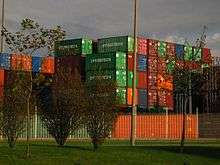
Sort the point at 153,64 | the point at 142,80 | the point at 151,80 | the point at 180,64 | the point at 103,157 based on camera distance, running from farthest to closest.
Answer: the point at 151,80
the point at 142,80
the point at 153,64
the point at 180,64
the point at 103,157

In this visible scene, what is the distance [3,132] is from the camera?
26.4 m

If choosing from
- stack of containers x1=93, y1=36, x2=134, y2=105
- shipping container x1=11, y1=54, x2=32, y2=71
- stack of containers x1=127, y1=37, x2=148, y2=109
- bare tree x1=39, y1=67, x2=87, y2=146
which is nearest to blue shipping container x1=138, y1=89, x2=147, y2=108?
stack of containers x1=127, y1=37, x2=148, y2=109

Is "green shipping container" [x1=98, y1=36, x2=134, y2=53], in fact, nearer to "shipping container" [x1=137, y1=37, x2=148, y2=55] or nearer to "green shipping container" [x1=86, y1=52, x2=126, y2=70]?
"shipping container" [x1=137, y1=37, x2=148, y2=55]

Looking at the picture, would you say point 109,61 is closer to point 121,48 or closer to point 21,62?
point 121,48

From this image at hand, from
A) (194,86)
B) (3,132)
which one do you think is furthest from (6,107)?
(194,86)

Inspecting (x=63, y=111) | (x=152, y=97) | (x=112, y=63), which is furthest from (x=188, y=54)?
(x=152, y=97)

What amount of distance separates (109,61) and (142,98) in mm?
5738

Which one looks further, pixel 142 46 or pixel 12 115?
pixel 142 46

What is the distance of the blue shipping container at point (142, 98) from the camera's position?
231 ft

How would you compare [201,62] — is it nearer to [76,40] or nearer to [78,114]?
[78,114]

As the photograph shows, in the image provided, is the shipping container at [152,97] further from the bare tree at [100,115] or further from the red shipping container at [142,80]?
the bare tree at [100,115]

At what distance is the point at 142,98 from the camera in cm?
7075

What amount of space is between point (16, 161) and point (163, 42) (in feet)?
182

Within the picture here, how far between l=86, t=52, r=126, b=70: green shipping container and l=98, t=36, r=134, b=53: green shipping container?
1820mm
